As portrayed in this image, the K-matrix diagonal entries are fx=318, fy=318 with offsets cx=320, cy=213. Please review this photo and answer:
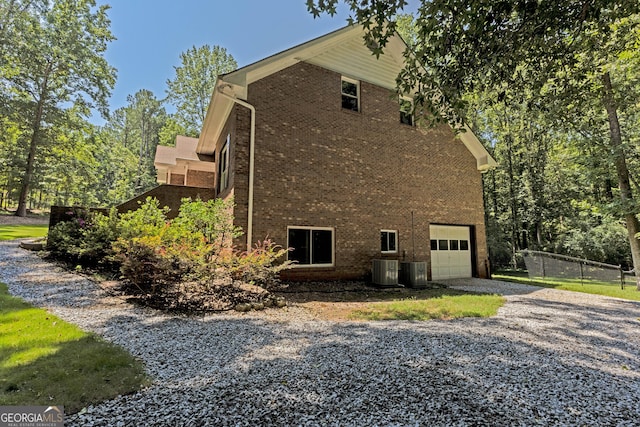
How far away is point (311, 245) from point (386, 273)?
260cm

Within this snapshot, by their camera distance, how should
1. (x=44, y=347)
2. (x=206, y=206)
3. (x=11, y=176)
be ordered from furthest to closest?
(x=11, y=176) → (x=206, y=206) → (x=44, y=347)

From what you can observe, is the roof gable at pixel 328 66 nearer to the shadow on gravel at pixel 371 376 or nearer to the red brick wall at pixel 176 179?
the shadow on gravel at pixel 371 376

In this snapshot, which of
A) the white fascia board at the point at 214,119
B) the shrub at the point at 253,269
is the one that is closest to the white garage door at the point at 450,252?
the shrub at the point at 253,269

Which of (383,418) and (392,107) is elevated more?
(392,107)

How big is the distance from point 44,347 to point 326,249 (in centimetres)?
761

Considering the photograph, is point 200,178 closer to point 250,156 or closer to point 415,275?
point 250,156

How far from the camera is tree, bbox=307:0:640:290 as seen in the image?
447 centimetres

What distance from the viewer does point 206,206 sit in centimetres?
794

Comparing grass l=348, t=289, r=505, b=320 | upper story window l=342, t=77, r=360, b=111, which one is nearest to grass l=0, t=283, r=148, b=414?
grass l=348, t=289, r=505, b=320

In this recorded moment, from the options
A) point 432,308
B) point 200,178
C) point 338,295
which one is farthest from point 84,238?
point 432,308

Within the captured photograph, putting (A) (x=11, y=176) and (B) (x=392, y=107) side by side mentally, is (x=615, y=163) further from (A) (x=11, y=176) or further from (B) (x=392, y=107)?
(A) (x=11, y=176)

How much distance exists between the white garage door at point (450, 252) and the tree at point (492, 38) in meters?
7.93

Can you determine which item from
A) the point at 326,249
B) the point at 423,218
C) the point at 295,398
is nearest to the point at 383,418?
the point at 295,398

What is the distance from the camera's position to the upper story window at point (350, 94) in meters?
11.6
